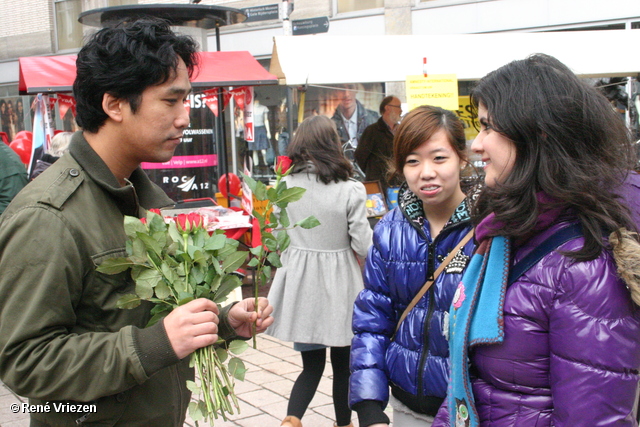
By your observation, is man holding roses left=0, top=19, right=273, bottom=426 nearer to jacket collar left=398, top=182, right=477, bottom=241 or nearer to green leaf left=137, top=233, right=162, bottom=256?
green leaf left=137, top=233, right=162, bottom=256

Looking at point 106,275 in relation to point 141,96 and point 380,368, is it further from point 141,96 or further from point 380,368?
point 380,368

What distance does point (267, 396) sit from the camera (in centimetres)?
487

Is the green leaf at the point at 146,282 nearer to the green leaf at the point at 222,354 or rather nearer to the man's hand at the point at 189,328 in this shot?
the man's hand at the point at 189,328

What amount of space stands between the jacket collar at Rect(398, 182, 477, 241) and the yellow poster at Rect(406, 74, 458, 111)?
3925mm

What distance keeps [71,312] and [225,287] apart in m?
0.46

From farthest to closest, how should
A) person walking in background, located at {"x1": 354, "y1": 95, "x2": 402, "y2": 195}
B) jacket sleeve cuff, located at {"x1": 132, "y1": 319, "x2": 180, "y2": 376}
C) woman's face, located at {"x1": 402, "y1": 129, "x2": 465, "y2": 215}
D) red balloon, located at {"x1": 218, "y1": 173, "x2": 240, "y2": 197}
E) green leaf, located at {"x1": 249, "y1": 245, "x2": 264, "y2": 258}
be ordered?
red balloon, located at {"x1": 218, "y1": 173, "x2": 240, "y2": 197} → person walking in background, located at {"x1": 354, "y1": 95, "x2": 402, "y2": 195} → woman's face, located at {"x1": 402, "y1": 129, "x2": 465, "y2": 215} → green leaf, located at {"x1": 249, "y1": 245, "x2": 264, "y2": 258} → jacket sleeve cuff, located at {"x1": 132, "y1": 319, "x2": 180, "y2": 376}

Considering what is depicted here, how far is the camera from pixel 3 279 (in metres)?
1.70

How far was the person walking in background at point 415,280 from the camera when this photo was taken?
2410 millimetres

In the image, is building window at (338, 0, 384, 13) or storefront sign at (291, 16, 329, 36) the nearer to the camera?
storefront sign at (291, 16, 329, 36)

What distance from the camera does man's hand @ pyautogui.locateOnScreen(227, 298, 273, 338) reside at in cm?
216

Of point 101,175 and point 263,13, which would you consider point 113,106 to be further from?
point 263,13

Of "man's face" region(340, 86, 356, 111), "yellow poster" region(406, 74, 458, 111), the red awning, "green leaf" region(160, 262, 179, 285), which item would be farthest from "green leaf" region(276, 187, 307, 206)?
"man's face" region(340, 86, 356, 111)

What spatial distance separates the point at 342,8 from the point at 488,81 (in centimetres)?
1272

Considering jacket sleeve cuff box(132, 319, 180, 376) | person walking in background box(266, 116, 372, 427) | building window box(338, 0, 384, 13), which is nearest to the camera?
jacket sleeve cuff box(132, 319, 180, 376)
